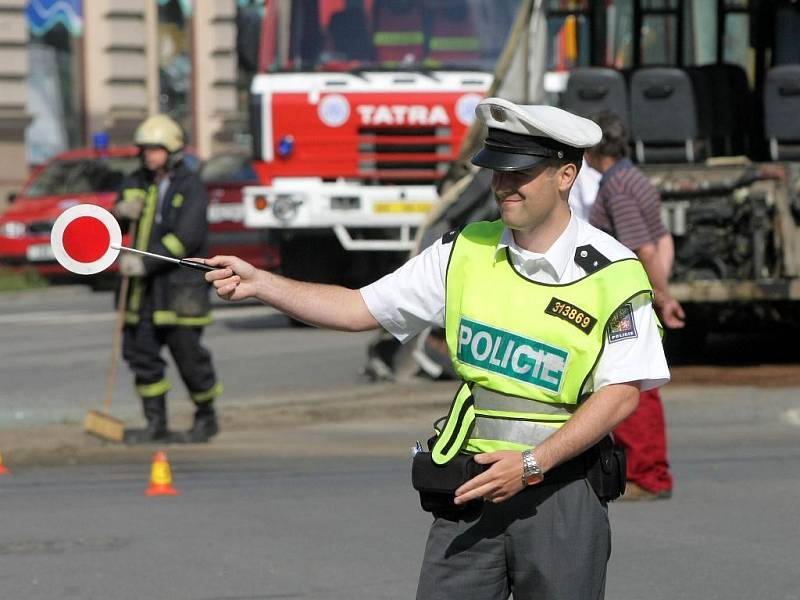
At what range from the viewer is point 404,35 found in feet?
51.6

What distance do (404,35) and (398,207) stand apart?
1.49m

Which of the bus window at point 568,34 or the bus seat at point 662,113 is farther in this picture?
the bus window at point 568,34

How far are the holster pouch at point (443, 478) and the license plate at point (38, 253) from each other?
18.4m

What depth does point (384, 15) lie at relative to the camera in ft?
51.5

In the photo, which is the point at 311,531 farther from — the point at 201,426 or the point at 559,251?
the point at 559,251

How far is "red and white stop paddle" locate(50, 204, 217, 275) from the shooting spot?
4.22 metres

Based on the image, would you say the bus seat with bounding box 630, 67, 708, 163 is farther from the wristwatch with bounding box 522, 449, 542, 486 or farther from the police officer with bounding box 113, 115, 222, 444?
the wristwatch with bounding box 522, 449, 542, 486

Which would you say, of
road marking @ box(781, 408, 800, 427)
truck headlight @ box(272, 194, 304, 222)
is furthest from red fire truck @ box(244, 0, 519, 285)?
road marking @ box(781, 408, 800, 427)

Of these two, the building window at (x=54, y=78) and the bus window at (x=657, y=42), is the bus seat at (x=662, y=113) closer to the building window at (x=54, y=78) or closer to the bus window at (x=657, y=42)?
the bus window at (x=657, y=42)

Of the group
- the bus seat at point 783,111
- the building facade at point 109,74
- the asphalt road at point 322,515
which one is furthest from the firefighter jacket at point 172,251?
the building facade at point 109,74

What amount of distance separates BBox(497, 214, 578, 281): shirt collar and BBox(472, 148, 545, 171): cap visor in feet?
0.64

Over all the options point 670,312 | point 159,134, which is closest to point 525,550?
point 670,312

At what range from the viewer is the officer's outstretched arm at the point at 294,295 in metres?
4.21

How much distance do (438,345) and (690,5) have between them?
11.4 ft
